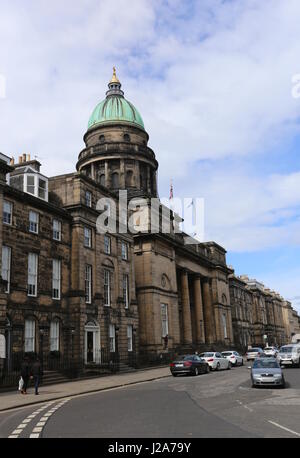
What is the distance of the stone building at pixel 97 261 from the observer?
28625mm

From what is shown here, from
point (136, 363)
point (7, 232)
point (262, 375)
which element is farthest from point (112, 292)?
point (262, 375)

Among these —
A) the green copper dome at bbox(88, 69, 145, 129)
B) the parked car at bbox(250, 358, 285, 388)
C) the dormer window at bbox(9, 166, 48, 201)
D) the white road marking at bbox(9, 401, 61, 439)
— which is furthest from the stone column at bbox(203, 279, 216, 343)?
the white road marking at bbox(9, 401, 61, 439)

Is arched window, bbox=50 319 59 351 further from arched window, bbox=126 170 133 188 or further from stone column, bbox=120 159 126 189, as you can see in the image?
arched window, bbox=126 170 133 188

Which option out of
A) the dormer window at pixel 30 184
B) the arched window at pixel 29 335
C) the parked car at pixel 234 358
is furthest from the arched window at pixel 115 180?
the arched window at pixel 29 335

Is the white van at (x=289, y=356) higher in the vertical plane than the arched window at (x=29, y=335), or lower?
lower

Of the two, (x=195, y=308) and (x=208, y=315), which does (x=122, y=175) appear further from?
(x=208, y=315)

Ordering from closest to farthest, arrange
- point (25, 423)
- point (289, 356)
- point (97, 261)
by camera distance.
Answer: point (25, 423), point (289, 356), point (97, 261)

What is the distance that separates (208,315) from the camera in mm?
66688

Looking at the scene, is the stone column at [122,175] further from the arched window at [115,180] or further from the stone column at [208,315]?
the stone column at [208,315]

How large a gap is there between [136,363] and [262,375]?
65.2 ft

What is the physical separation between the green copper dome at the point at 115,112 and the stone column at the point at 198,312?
78.4 feet

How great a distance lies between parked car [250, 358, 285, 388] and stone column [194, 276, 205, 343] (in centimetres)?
3947

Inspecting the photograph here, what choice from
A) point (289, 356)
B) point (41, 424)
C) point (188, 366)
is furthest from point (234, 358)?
point (41, 424)

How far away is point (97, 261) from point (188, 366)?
10904 millimetres
